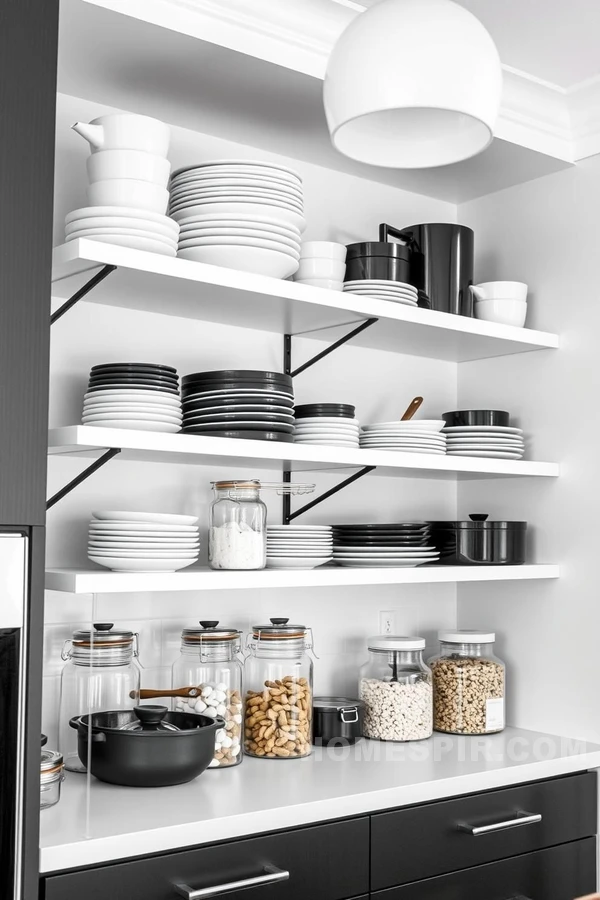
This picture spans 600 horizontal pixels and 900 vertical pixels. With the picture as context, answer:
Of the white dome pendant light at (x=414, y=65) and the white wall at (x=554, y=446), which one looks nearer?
the white dome pendant light at (x=414, y=65)

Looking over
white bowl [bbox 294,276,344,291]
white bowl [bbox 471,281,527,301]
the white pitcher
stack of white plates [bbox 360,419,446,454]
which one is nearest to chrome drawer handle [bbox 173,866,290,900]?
stack of white plates [bbox 360,419,446,454]

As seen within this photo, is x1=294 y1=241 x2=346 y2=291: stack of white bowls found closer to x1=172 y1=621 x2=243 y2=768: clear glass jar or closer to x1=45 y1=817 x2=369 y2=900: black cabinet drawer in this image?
x1=172 y1=621 x2=243 y2=768: clear glass jar

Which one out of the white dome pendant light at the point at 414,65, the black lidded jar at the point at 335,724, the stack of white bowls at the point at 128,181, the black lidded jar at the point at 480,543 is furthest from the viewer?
the black lidded jar at the point at 480,543

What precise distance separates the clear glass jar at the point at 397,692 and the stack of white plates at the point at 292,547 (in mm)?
409

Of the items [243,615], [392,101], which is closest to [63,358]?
[243,615]

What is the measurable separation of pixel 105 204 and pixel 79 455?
54 cm

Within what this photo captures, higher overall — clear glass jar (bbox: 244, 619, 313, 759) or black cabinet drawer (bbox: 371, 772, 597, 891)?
clear glass jar (bbox: 244, 619, 313, 759)

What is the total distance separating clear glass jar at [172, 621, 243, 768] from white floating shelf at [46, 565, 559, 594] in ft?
0.41

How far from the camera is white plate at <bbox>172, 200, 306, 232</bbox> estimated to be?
6.75 feet

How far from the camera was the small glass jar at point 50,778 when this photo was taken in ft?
5.88

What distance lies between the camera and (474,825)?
2184 mm

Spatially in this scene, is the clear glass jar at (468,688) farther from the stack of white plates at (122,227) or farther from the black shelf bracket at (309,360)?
the stack of white plates at (122,227)

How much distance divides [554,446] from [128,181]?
135 cm

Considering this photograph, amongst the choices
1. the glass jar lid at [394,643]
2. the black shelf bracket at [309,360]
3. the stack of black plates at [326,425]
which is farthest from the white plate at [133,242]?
the glass jar lid at [394,643]
